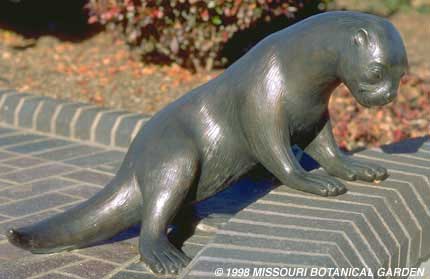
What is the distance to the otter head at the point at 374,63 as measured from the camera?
10.2 ft

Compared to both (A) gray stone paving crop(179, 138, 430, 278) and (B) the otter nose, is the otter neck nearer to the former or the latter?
(B) the otter nose

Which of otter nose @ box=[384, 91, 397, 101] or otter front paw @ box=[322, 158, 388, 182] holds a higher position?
otter nose @ box=[384, 91, 397, 101]

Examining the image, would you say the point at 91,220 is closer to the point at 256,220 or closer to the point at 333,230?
the point at 256,220

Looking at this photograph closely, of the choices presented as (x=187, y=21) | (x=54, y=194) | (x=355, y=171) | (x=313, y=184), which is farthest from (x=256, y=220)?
(x=187, y=21)

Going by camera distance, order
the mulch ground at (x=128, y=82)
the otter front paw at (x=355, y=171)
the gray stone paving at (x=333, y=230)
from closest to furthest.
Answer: the gray stone paving at (x=333, y=230)
the otter front paw at (x=355, y=171)
the mulch ground at (x=128, y=82)

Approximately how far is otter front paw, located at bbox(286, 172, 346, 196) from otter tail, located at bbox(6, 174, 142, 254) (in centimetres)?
67

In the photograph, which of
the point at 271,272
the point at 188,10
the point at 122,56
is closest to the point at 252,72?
the point at 271,272

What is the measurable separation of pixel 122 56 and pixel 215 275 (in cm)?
430

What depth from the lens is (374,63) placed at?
3.12 meters

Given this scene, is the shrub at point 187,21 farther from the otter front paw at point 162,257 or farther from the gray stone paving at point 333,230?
the otter front paw at point 162,257

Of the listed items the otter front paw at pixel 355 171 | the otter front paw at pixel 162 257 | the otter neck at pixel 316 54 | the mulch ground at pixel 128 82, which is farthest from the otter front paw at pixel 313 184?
the mulch ground at pixel 128 82

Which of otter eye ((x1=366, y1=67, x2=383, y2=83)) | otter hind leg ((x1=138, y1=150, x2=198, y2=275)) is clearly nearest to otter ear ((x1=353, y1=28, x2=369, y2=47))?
otter eye ((x1=366, y1=67, x2=383, y2=83))

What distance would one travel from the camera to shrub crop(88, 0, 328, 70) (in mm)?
5758

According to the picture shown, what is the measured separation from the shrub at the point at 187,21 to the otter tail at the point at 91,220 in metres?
2.54
